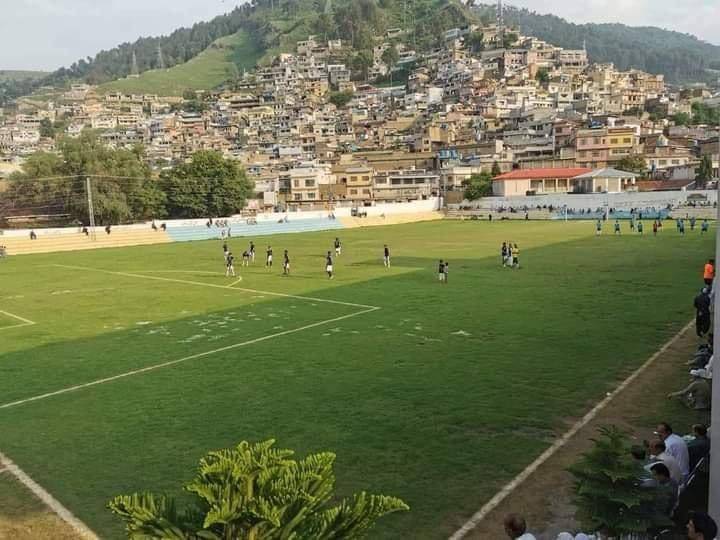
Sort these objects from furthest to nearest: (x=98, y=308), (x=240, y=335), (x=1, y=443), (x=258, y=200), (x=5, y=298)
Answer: (x=258, y=200) → (x=5, y=298) → (x=98, y=308) → (x=240, y=335) → (x=1, y=443)

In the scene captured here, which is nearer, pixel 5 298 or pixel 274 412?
pixel 274 412

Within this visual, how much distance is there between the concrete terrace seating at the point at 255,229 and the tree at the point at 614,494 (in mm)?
64113

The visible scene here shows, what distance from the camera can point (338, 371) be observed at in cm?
1505

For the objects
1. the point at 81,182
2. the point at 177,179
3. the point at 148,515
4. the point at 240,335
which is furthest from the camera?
the point at 177,179

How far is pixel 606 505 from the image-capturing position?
21.4 feet

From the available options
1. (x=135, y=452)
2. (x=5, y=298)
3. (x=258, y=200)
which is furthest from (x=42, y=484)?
(x=258, y=200)

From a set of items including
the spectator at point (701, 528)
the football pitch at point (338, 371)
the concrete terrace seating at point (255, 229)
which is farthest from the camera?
the concrete terrace seating at point (255, 229)

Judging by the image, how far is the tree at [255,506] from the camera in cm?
454

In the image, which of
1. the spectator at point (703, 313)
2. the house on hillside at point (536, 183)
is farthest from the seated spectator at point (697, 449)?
the house on hillside at point (536, 183)

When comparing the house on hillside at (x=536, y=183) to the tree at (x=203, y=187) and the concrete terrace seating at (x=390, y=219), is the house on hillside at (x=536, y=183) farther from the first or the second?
the tree at (x=203, y=187)

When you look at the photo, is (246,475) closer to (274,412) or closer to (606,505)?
(606,505)

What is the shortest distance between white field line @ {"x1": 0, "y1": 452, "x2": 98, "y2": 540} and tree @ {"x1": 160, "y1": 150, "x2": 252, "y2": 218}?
72368mm

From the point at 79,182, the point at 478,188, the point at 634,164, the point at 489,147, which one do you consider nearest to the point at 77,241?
the point at 79,182

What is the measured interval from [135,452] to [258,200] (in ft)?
312
